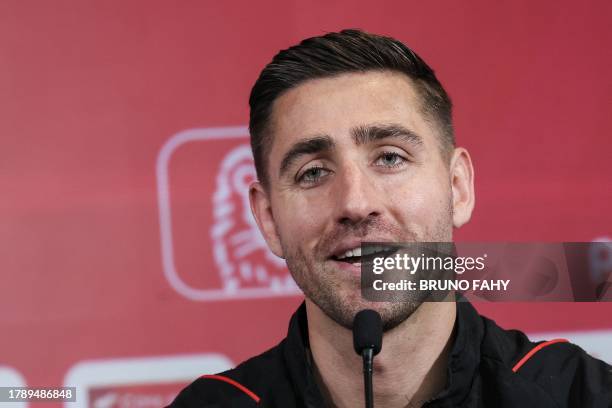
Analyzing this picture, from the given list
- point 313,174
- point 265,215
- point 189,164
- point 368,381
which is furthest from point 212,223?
point 368,381

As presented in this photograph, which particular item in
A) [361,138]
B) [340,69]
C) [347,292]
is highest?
[340,69]

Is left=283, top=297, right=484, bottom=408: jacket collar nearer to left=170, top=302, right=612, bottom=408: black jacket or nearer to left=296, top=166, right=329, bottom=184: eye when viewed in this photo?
left=170, top=302, right=612, bottom=408: black jacket

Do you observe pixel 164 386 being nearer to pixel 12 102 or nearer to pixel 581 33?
pixel 12 102

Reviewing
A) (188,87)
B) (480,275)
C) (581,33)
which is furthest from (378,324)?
(581,33)

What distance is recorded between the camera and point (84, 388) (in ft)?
6.64

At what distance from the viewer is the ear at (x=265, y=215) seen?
1.67 meters

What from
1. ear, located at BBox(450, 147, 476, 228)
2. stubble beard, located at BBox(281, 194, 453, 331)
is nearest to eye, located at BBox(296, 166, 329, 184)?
stubble beard, located at BBox(281, 194, 453, 331)

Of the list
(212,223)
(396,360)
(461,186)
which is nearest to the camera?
(396,360)

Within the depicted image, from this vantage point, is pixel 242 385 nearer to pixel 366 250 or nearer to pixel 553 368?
pixel 366 250

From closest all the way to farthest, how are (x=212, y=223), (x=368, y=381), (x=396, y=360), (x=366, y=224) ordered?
(x=368, y=381) → (x=366, y=224) → (x=396, y=360) → (x=212, y=223)

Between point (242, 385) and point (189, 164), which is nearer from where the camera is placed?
point (242, 385)

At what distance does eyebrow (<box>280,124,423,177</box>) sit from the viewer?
60.3 inches

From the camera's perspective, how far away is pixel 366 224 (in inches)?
56.9

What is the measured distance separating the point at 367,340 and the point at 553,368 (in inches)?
21.2
